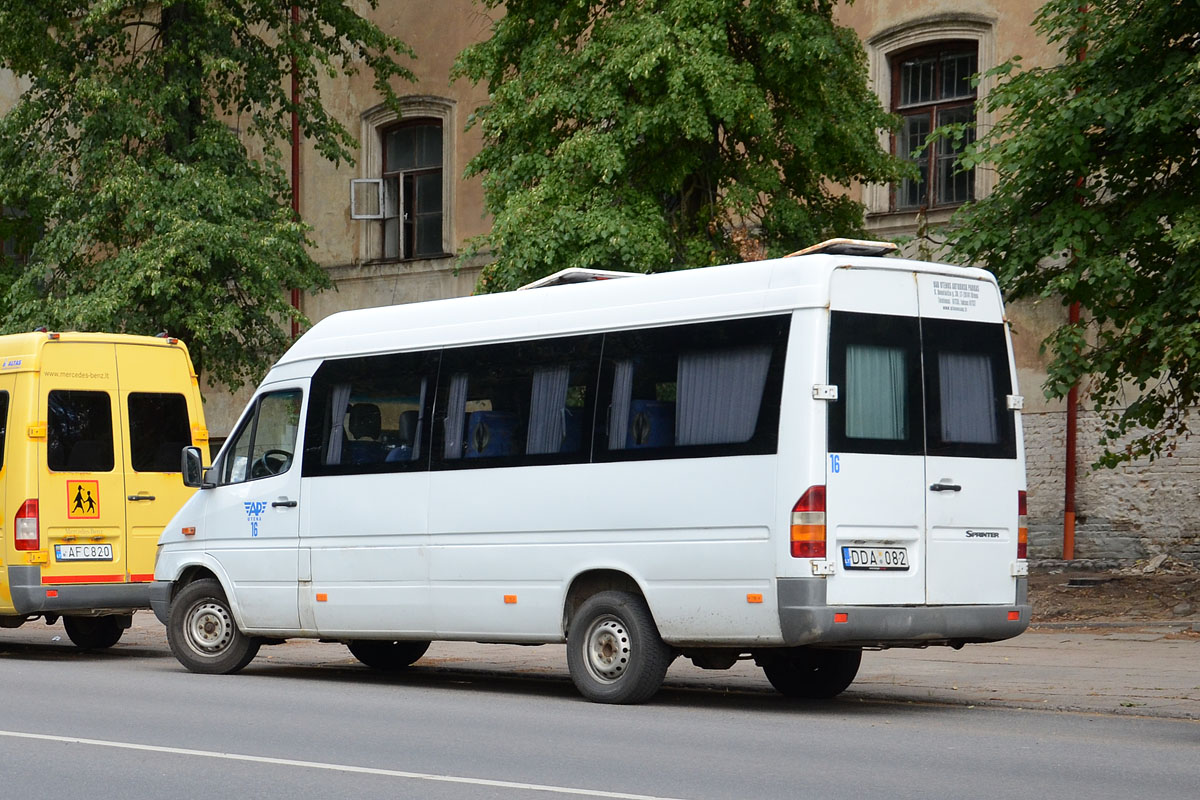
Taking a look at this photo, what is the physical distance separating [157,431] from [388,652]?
341cm

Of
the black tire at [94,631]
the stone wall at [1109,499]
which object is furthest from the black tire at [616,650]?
the stone wall at [1109,499]

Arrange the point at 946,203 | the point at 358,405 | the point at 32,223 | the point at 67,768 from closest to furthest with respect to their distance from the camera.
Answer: the point at 67,768
the point at 358,405
the point at 946,203
the point at 32,223

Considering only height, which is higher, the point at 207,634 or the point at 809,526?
the point at 809,526

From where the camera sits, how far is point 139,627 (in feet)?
67.5

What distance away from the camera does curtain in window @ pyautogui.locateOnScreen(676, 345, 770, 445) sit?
10570 millimetres

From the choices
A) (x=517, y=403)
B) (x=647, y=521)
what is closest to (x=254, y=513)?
(x=517, y=403)

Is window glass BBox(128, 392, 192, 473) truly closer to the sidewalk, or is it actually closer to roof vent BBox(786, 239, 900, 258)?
the sidewalk

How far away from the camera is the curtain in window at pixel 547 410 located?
11680 mm

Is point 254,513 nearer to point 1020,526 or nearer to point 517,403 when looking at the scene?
point 517,403

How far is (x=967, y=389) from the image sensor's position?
1108 cm

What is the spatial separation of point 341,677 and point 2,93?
2407cm

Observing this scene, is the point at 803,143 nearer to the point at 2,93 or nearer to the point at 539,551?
the point at 539,551

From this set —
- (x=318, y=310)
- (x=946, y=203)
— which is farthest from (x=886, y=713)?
(x=318, y=310)

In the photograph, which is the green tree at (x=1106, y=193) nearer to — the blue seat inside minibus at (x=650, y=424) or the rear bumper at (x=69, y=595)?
the blue seat inside minibus at (x=650, y=424)
